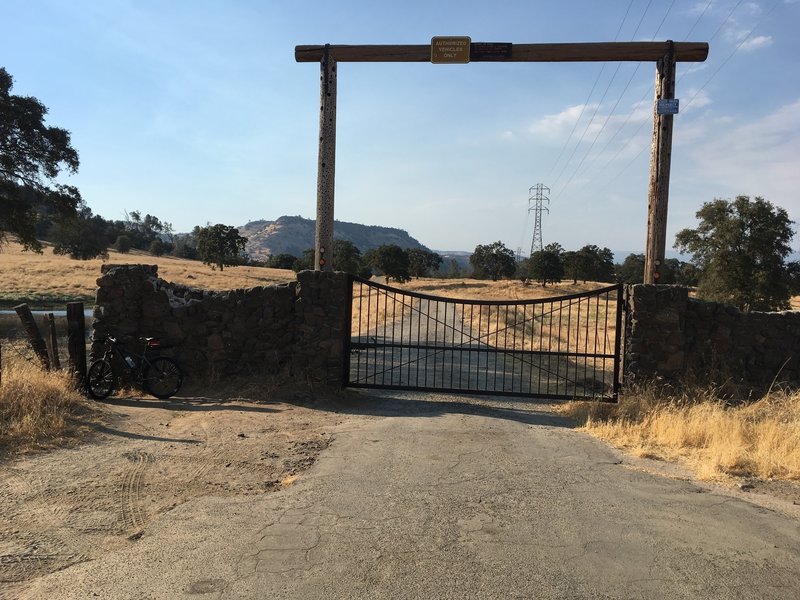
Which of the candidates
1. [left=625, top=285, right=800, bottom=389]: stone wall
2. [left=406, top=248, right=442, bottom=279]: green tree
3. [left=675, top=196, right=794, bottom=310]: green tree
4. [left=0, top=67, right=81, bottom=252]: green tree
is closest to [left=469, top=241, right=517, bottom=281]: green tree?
[left=406, top=248, right=442, bottom=279]: green tree

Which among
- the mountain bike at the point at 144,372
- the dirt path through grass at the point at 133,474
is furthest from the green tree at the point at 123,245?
the dirt path through grass at the point at 133,474

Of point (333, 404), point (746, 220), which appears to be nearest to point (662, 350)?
point (333, 404)

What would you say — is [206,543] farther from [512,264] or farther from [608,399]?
[512,264]

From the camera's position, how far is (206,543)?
419cm

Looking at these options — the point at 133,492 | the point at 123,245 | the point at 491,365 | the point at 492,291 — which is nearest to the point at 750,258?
the point at 492,291

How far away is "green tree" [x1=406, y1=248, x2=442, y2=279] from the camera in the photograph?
100312mm

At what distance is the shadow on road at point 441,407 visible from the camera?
28.6 ft

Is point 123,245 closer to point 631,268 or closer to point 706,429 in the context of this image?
point 631,268

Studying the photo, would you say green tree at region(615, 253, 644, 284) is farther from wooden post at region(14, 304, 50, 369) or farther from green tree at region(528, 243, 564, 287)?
wooden post at region(14, 304, 50, 369)

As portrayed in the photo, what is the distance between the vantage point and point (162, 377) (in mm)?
9562

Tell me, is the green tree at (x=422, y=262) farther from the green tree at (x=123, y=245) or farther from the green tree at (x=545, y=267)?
the green tree at (x=123, y=245)

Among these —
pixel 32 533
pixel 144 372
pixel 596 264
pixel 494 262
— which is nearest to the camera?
pixel 32 533

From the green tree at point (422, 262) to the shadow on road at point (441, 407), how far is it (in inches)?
3445

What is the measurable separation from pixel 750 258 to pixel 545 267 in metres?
36.2
